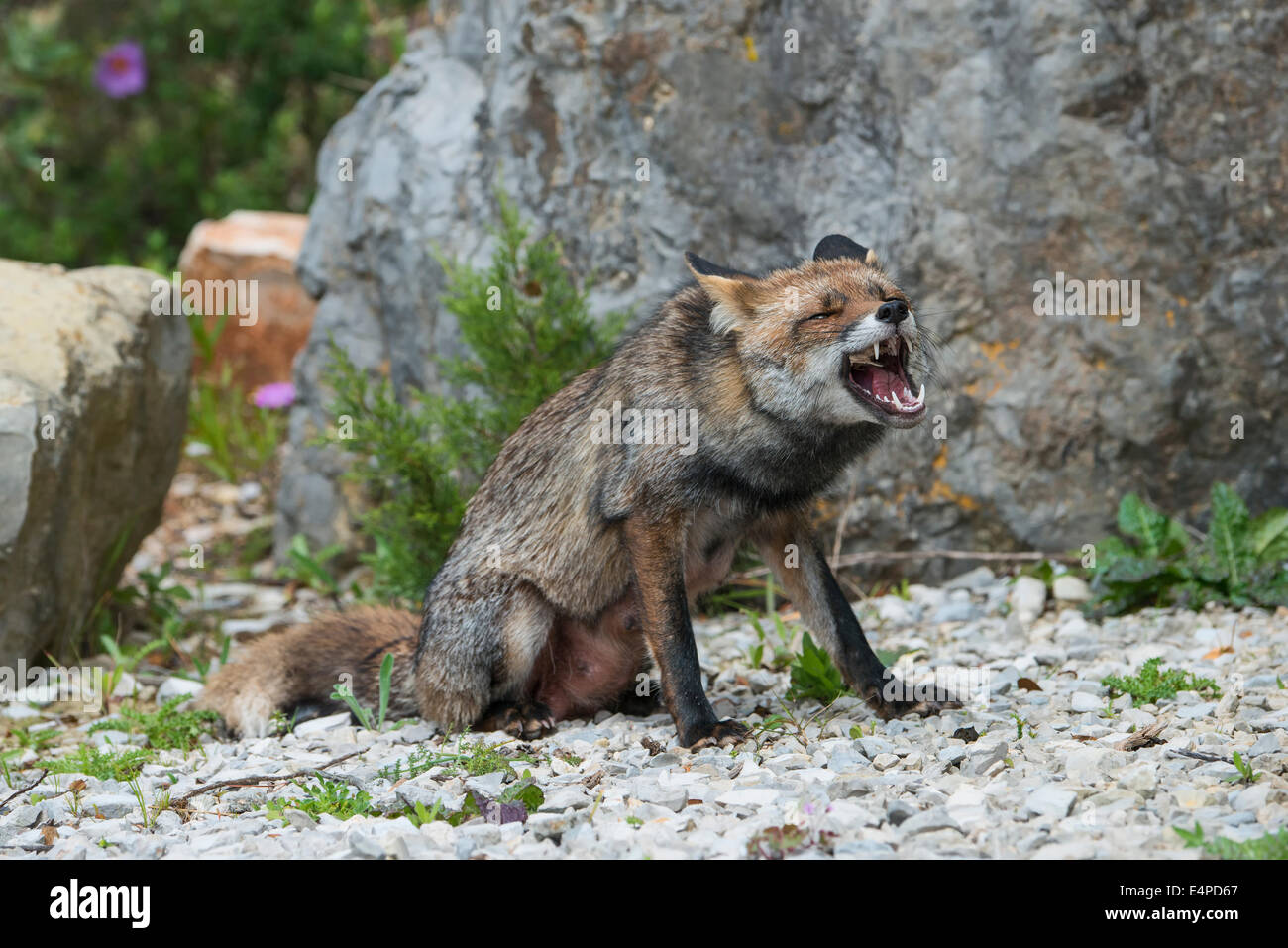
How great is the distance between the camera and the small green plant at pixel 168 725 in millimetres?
5250

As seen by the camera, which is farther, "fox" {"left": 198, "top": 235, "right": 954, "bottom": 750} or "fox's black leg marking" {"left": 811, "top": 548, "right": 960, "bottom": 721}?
"fox's black leg marking" {"left": 811, "top": 548, "right": 960, "bottom": 721}

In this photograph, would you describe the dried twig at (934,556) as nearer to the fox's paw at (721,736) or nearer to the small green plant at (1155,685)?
the small green plant at (1155,685)

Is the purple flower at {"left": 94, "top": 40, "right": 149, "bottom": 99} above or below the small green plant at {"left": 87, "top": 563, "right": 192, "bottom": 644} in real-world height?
above

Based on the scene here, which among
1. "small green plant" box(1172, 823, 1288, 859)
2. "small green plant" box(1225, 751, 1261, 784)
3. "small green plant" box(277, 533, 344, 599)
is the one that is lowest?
"small green plant" box(1172, 823, 1288, 859)

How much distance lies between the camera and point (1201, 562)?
6.09 m

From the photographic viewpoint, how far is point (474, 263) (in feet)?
23.4

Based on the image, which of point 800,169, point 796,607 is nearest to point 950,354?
point 800,169

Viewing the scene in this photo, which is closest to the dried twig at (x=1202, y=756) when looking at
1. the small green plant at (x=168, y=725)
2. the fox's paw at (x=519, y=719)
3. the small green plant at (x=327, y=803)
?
the fox's paw at (x=519, y=719)

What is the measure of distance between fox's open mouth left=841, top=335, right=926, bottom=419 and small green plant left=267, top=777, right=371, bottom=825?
2.04m

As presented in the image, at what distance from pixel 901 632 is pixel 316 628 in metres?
2.63

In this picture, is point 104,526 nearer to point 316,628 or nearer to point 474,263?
point 316,628

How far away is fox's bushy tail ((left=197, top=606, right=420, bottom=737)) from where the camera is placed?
5.30 metres

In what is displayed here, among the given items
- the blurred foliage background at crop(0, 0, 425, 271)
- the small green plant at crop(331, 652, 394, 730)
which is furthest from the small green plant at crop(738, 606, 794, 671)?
the blurred foliage background at crop(0, 0, 425, 271)

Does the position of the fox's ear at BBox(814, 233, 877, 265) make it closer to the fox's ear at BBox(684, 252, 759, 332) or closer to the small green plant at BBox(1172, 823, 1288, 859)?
the fox's ear at BBox(684, 252, 759, 332)
